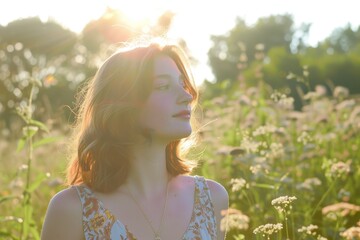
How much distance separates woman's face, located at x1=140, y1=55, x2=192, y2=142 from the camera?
290 cm

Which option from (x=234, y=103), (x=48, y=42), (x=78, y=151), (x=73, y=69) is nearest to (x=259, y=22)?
(x=73, y=69)

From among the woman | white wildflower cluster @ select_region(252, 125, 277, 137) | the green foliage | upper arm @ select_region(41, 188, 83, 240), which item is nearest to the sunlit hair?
the woman

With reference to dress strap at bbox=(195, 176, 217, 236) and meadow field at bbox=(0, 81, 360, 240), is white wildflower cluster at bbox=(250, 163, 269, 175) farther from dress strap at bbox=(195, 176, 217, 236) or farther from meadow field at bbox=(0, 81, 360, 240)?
dress strap at bbox=(195, 176, 217, 236)

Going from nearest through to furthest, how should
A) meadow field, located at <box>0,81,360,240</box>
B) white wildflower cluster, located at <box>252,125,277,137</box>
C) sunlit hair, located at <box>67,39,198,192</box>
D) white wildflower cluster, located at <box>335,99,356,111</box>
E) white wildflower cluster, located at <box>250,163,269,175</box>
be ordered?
sunlit hair, located at <box>67,39,198,192</box> < white wildflower cluster, located at <box>250,163,269,175</box> < meadow field, located at <box>0,81,360,240</box> < white wildflower cluster, located at <box>252,125,277,137</box> < white wildflower cluster, located at <box>335,99,356,111</box>

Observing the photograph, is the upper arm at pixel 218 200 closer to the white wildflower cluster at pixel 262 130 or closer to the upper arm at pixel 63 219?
the upper arm at pixel 63 219

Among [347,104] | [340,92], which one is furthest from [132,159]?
[340,92]

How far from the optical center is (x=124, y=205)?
9.88 ft

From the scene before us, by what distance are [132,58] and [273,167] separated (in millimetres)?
2507

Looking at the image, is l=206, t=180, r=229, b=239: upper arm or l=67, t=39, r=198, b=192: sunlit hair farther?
l=206, t=180, r=229, b=239: upper arm

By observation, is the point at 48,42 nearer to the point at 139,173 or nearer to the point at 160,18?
the point at 160,18

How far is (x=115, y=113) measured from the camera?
9.95 ft

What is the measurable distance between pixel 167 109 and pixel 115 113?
258mm

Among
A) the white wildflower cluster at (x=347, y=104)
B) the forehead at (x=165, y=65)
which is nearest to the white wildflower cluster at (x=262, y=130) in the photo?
the forehead at (x=165, y=65)

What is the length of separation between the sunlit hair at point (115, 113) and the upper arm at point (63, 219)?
0.14m
